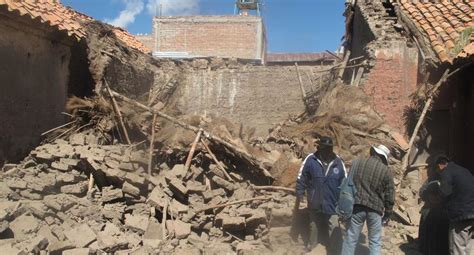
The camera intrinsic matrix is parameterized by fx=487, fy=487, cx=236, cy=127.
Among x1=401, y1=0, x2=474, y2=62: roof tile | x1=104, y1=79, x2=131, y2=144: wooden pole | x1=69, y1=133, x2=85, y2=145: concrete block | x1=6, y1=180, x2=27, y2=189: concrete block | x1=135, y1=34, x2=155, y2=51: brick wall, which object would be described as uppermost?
x1=135, y1=34, x2=155, y2=51: brick wall

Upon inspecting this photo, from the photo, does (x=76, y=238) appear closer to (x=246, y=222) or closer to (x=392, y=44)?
(x=246, y=222)

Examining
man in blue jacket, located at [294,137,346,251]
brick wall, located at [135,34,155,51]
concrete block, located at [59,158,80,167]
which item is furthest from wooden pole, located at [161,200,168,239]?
brick wall, located at [135,34,155,51]

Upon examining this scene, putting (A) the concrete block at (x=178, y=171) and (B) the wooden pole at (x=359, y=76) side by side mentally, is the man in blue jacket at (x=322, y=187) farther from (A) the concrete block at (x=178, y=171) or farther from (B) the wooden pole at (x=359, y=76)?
(B) the wooden pole at (x=359, y=76)

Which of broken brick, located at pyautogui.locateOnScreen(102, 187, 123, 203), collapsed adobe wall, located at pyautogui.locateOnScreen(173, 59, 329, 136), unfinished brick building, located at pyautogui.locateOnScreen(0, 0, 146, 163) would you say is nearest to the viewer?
broken brick, located at pyautogui.locateOnScreen(102, 187, 123, 203)

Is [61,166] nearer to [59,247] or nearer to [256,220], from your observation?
[59,247]

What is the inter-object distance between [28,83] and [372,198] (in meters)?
7.56

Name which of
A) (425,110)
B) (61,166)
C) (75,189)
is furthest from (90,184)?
(425,110)

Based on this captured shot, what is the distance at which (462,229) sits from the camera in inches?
258

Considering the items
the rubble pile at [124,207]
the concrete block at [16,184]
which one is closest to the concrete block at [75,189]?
the rubble pile at [124,207]

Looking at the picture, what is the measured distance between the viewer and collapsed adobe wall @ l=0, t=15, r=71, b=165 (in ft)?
31.7

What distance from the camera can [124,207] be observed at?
8.59 metres

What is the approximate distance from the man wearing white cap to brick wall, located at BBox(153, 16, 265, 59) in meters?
21.3

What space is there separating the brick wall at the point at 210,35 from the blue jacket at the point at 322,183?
67.4 ft

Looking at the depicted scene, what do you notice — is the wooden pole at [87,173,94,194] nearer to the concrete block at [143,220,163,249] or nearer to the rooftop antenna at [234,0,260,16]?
the concrete block at [143,220,163,249]
